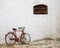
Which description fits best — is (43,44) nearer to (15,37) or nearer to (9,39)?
(15,37)

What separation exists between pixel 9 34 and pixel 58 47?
176cm

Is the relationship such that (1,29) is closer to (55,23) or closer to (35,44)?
(35,44)

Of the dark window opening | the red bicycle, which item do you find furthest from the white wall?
the red bicycle

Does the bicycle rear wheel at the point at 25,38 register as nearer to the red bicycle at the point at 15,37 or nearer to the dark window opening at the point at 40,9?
the red bicycle at the point at 15,37

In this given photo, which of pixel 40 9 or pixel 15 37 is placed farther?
pixel 40 9

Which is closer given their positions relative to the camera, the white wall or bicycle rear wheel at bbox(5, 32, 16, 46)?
bicycle rear wheel at bbox(5, 32, 16, 46)

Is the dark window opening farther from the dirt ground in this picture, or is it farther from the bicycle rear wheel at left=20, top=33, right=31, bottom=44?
the dirt ground

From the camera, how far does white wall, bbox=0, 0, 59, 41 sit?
7.37m

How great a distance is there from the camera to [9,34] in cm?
719

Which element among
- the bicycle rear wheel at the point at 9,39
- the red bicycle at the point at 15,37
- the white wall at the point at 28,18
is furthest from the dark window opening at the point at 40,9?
the bicycle rear wheel at the point at 9,39

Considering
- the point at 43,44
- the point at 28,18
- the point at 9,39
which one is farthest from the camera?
the point at 28,18

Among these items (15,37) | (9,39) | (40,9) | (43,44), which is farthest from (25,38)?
(40,9)

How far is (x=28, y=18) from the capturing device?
7.49 m

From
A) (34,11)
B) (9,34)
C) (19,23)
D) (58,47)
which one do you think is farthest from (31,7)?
(58,47)
